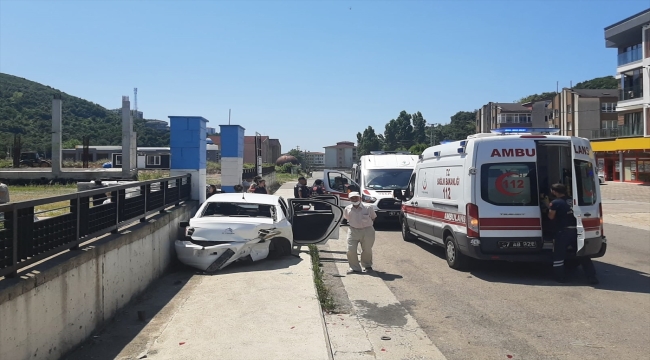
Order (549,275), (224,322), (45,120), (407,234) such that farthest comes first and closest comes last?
(45,120) → (407,234) → (549,275) → (224,322)

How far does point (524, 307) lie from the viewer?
7.96m

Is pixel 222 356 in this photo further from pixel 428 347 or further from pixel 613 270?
pixel 613 270

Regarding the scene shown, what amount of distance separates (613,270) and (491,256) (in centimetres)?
306

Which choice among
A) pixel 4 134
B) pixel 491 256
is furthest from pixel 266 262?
pixel 4 134

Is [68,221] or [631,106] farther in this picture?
[631,106]

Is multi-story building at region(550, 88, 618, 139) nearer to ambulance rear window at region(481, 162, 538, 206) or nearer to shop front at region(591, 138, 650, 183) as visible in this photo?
shop front at region(591, 138, 650, 183)

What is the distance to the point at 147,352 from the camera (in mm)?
5633

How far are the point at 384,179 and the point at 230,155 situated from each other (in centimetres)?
544

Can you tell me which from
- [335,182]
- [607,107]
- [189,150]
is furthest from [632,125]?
[189,150]

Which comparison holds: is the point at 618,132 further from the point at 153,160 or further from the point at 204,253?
the point at 204,253

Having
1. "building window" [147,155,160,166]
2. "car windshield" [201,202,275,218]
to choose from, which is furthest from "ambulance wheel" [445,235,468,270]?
"building window" [147,155,160,166]

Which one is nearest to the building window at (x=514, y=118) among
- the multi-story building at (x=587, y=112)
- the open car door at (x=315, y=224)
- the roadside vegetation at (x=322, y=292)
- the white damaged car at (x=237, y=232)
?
the multi-story building at (x=587, y=112)

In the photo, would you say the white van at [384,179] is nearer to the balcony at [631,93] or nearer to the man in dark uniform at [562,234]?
the man in dark uniform at [562,234]

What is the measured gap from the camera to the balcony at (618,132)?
47.5m
